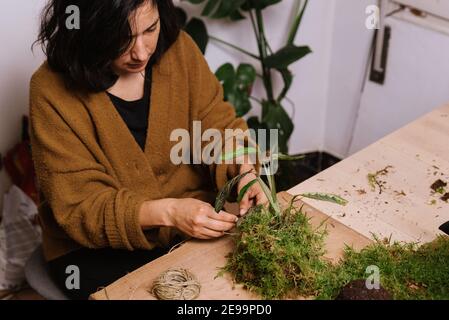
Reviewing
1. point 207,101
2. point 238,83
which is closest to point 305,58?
point 238,83

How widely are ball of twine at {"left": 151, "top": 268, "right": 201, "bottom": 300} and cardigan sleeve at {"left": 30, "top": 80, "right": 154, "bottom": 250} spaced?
0.75 ft

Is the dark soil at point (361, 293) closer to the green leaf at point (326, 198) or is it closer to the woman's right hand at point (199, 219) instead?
the green leaf at point (326, 198)

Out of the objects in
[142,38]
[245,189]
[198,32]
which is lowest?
[245,189]

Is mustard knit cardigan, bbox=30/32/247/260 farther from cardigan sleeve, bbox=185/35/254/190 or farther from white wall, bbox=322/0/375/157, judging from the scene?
white wall, bbox=322/0/375/157

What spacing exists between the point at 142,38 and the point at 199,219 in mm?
439

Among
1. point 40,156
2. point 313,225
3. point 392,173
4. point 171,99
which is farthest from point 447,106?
point 40,156

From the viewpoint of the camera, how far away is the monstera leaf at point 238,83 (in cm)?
227

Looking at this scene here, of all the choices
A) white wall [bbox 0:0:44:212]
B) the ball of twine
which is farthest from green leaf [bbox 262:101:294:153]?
the ball of twine

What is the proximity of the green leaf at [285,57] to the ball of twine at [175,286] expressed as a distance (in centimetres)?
113

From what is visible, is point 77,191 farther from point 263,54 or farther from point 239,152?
point 263,54

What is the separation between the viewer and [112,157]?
167 centimetres

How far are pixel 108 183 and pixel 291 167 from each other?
0.98 metres

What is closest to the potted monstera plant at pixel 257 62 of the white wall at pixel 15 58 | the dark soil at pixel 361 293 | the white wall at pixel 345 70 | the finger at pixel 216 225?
the white wall at pixel 345 70

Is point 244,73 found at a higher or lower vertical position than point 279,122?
higher
